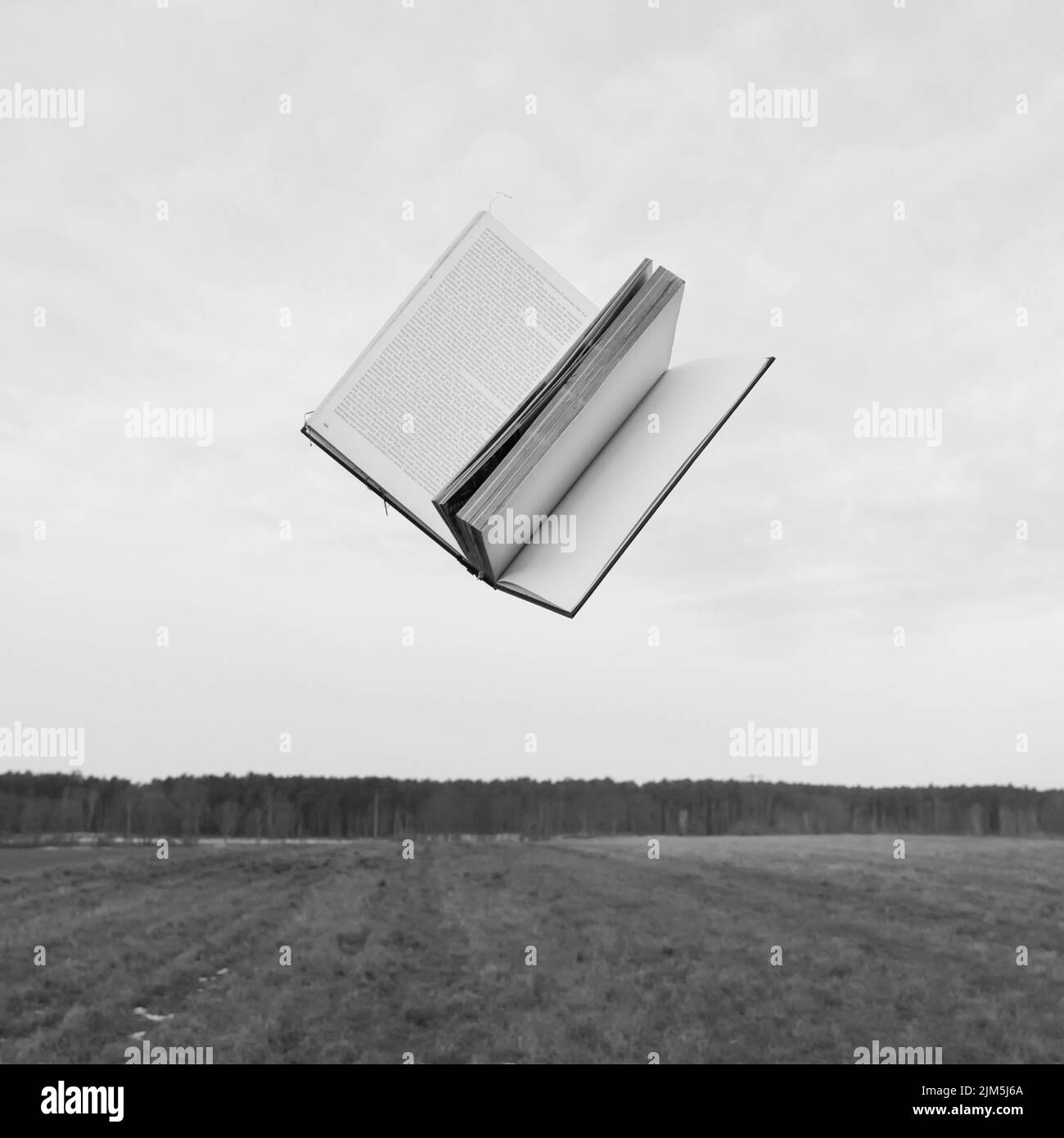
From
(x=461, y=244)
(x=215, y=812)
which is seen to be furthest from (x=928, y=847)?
(x=215, y=812)

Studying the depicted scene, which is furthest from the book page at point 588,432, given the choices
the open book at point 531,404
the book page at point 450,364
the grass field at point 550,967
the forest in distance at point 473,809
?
the forest in distance at point 473,809

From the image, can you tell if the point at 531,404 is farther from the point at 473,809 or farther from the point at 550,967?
the point at 473,809

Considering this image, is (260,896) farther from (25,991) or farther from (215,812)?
(215,812)

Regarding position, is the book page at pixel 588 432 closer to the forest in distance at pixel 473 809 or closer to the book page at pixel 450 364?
the book page at pixel 450 364

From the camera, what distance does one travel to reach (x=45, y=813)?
2293 inches

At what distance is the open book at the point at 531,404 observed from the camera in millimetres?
1962

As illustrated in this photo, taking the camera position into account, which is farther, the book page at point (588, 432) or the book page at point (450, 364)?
the book page at point (450, 364)

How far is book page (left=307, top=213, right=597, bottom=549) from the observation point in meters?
2.08

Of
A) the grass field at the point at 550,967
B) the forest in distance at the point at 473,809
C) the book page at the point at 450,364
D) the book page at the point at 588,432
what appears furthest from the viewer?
the forest in distance at the point at 473,809

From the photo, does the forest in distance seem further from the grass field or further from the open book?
the open book

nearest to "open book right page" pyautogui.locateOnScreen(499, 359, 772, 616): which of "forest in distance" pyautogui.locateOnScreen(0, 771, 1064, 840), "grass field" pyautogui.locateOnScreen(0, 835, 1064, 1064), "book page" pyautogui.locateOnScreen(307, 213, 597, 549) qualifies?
"book page" pyautogui.locateOnScreen(307, 213, 597, 549)

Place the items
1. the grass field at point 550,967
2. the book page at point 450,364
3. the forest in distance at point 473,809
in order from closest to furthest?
the book page at point 450,364
the grass field at point 550,967
the forest in distance at point 473,809

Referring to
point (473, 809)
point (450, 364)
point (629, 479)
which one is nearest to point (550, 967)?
point (629, 479)

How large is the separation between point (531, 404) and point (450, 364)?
296 millimetres
